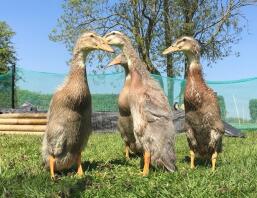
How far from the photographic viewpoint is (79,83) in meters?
6.11

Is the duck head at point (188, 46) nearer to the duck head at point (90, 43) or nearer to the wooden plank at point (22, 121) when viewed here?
the duck head at point (90, 43)

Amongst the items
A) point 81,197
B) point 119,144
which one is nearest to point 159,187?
point 81,197

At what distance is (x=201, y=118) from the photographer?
685cm

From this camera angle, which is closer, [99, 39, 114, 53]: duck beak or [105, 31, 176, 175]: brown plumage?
[105, 31, 176, 175]: brown plumage

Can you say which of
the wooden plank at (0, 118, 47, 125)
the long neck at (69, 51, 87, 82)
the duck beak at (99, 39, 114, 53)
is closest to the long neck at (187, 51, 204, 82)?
the duck beak at (99, 39, 114, 53)

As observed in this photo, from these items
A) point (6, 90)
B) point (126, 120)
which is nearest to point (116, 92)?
point (6, 90)

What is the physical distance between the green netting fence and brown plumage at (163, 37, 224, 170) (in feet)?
37.1

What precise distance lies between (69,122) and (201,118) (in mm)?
1929

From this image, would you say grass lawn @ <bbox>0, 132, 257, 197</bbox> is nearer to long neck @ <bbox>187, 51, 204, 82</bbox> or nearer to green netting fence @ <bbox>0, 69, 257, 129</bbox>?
long neck @ <bbox>187, 51, 204, 82</bbox>

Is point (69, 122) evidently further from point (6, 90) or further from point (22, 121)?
point (6, 90)

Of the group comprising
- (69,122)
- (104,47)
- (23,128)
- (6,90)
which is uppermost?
(104,47)

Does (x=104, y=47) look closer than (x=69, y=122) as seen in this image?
No

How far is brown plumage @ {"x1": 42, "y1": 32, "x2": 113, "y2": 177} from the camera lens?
5.96m

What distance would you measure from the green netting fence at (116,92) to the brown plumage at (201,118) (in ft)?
37.1
